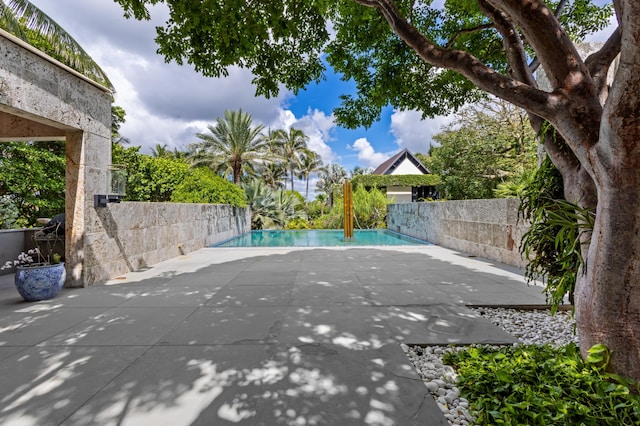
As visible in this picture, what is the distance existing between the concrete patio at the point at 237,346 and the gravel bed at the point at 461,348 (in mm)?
104

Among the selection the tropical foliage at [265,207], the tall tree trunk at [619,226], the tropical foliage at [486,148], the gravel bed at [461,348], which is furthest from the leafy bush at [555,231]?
the tropical foliage at [265,207]

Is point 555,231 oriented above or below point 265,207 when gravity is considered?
below

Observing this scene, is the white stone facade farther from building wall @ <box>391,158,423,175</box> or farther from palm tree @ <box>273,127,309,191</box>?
palm tree @ <box>273,127,309,191</box>

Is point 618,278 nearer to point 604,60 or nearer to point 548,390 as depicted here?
point 548,390

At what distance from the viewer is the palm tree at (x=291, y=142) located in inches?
1264

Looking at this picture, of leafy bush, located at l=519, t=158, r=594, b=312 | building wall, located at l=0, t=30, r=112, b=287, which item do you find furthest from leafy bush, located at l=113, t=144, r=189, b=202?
leafy bush, located at l=519, t=158, r=594, b=312

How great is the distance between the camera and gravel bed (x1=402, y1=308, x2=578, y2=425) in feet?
6.01

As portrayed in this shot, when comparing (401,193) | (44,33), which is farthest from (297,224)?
(44,33)

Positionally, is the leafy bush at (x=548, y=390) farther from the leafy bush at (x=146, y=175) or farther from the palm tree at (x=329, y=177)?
the palm tree at (x=329, y=177)

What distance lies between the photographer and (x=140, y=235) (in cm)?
612

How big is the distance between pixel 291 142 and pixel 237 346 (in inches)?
1229

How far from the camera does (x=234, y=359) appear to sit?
2.37 metres

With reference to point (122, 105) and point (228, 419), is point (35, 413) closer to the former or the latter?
point (228, 419)

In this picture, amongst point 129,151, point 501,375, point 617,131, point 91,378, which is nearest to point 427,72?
point 617,131
